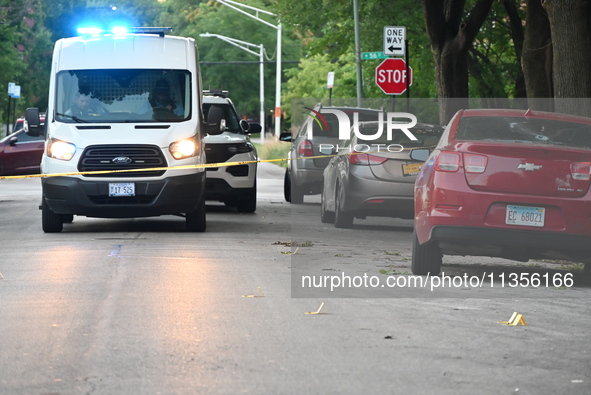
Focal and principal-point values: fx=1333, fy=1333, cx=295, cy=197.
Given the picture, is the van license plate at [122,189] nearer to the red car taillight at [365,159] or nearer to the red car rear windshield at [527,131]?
the red car taillight at [365,159]

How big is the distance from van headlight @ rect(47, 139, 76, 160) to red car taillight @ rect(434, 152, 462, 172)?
21.8ft

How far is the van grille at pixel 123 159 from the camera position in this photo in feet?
54.7

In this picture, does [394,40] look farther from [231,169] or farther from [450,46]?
[231,169]

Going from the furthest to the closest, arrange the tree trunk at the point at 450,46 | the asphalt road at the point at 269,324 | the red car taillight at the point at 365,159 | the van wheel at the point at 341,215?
the tree trunk at the point at 450,46
the van wheel at the point at 341,215
the red car taillight at the point at 365,159
the asphalt road at the point at 269,324

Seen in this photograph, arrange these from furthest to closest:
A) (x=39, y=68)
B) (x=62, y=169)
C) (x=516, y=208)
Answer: (x=39, y=68) → (x=62, y=169) → (x=516, y=208)

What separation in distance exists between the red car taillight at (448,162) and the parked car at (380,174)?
18.4 feet

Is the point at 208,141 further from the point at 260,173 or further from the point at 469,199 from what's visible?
the point at 260,173

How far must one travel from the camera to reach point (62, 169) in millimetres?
16750

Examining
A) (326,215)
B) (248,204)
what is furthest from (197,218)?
(248,204)

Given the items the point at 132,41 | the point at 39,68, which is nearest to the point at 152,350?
the point at 132,41

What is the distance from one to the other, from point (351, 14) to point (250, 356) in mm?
31321

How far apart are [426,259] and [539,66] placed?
1640 cm

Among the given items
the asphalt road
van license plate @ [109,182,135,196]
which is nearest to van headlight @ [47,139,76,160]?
van license plate @ [109,182,135,196]

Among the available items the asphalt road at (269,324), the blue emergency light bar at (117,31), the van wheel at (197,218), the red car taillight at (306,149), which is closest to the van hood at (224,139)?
the red car taillight at (306,149)
